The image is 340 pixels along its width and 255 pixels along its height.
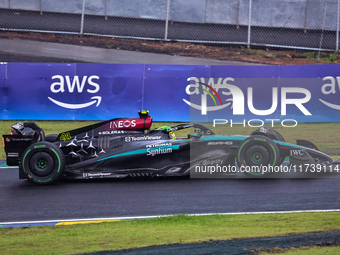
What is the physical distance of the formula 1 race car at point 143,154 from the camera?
351 inches

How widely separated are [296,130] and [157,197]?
14.9 feet

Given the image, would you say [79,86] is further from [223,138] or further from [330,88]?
[223,138]

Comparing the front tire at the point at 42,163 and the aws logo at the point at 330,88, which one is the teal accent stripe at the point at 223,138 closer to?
the front tire at the point at 42,163

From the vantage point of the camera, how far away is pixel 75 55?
19.8 meters

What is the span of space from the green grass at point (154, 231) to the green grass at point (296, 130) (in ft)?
9.66

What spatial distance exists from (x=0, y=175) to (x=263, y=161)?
485cm

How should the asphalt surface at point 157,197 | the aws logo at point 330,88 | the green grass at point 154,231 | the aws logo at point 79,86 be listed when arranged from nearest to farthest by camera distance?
1. the green grass at point 154,231
2. the asphalt surface at point 157,197
3. the aws logo at point 330,88
4. the aws logo at point 79,86

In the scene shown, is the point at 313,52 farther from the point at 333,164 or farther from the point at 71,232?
the point at 71,232

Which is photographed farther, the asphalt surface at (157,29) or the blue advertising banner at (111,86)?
the asphalt surface at (157,29)

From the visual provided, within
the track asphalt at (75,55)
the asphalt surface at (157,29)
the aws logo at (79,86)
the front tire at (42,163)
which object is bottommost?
the front tire at (42,163)

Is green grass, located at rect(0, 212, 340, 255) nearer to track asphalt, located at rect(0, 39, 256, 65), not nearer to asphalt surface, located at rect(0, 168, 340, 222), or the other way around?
asphalt surface, located at rect(0, 168, 340, 222)

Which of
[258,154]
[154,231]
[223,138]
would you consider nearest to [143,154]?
[223,138]

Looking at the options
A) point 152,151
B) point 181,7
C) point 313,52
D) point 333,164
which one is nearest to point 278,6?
point 313,52

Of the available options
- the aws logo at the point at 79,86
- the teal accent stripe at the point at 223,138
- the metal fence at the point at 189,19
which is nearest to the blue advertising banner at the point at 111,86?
the aws logo at the point at 79,86
